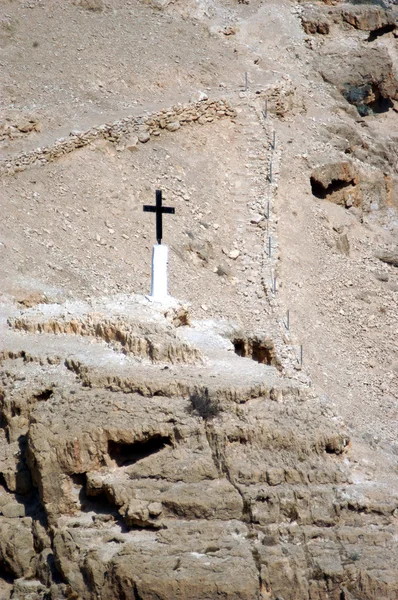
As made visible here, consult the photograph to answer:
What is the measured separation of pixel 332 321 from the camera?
21.5 metres

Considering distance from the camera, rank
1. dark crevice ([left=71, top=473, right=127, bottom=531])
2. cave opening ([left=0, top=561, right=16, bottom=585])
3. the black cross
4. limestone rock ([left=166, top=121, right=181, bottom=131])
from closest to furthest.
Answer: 1. dark crevice ([left=71, top=473, right=127, bottom=531])
2. cave opening ([left=0, top=561, right=16, bottom=585])
3. the black cross
4. limestone rock ([left=166, top=121, right=181, bottom=131])

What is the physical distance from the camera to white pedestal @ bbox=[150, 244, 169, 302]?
14.4 metres

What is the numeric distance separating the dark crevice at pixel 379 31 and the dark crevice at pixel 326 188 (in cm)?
770

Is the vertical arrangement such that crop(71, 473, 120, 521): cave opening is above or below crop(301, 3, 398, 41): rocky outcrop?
below

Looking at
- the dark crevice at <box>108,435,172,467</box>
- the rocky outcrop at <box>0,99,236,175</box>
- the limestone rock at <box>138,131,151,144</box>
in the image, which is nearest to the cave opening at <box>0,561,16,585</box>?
the dark crevice at <box>108,435,172,467</box>

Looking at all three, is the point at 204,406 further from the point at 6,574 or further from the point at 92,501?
the point at 6,574

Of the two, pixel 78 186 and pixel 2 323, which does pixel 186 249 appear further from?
pixel 2 323

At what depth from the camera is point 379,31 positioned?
31.5m

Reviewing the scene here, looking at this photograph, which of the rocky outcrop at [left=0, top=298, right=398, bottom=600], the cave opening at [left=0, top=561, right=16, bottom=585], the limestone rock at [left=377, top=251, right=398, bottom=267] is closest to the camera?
the rocky outcrop at [left=0, top=298, right=398, bottom=600]

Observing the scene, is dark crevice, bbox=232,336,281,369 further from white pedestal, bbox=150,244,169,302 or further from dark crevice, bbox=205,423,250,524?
dark crevice, bbox=205,423,250,524

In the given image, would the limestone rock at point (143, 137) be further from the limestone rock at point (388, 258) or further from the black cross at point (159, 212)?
the black cross at point (159, 212)

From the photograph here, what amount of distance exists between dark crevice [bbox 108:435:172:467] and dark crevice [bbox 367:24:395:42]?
23457 millimetres

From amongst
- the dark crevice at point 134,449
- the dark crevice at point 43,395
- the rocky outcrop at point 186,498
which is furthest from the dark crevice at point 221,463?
the dark crevice at point 43,395

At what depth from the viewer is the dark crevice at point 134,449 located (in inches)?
414
